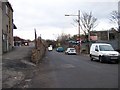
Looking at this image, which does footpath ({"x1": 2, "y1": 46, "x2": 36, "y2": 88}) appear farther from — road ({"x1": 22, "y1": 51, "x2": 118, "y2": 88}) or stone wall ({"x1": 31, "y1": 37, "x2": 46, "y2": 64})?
stone wall ({"x1": 31, "y1": 37, "x2": 46, "y2": 64})

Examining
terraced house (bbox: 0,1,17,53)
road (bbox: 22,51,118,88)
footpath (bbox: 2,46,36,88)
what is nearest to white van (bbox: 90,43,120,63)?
road (bbox: 22,51,118,88)

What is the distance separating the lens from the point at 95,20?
3243 inches

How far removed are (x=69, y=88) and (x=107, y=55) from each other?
16803 millimetres

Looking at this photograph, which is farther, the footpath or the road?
the footpath

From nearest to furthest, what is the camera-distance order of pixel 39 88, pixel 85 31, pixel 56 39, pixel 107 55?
1. pixel 39 88
2. pixel 107 55
3. pixel 85 31
4. pixel 56 39

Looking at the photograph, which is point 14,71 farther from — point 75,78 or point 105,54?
point 105,54

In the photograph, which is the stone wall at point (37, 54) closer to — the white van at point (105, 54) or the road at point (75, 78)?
the road at point (75, 78)

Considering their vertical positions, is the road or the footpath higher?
the footpath

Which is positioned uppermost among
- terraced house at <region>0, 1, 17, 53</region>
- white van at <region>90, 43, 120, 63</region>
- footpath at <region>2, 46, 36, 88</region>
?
terraced house at <region>0, 1, 17, 53</region>

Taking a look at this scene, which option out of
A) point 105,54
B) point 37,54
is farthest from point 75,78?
point 105,54

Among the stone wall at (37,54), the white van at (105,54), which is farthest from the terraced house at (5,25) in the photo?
the white van at (105,54)

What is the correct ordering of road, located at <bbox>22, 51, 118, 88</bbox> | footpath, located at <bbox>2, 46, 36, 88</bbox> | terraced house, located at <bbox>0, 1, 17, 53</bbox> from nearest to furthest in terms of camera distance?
road, located at <bbox>22, 51, 118, 88</bbox> → footpath, located at <bbox>2, 46, 36, 88</bbox> → terraced house, located at <bbox>0, 1, 17, 53</bbox>

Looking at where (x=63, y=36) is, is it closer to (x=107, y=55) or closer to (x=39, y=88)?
(x=107, y=55)

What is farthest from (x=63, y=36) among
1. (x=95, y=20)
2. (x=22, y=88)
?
(x=22, y=88)
